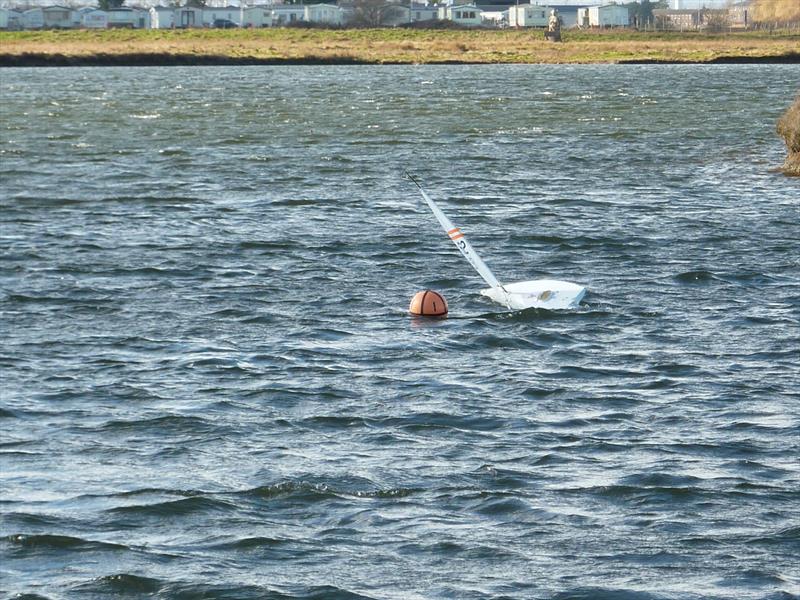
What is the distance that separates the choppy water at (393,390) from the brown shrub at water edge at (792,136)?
25.8 inches

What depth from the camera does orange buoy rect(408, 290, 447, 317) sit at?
22859 mm

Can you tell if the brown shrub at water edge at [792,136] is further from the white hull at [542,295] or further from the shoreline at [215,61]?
the shoreline at [215,61]

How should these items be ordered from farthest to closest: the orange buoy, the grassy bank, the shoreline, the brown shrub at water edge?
the grassy bank
the shoreline
the brown shrub at water edge
the orange buoy

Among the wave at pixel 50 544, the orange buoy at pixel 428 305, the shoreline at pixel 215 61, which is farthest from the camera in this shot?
the shoreline at pixel 215 61

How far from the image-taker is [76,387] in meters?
18.6

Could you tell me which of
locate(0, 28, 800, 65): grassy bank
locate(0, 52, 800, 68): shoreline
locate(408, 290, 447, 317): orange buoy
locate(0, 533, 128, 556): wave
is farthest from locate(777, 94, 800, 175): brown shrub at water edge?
locate(0, 28, 800, 65): grassy bank

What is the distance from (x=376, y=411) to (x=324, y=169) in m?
28.9

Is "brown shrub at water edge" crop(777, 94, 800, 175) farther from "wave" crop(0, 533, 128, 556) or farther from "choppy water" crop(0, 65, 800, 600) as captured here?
"wave" crop(0, 533, 128, 556)

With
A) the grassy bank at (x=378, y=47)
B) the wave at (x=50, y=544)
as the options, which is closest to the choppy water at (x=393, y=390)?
the wave at (x=50, y=544)

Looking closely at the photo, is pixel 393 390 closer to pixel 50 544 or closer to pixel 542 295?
pixel 542 295

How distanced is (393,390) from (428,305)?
4539 mm

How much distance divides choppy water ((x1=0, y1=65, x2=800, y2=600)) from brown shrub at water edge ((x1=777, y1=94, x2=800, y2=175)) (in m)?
0.66

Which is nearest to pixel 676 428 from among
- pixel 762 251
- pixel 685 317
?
pixel 685 317

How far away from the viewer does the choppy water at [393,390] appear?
12992 mm
